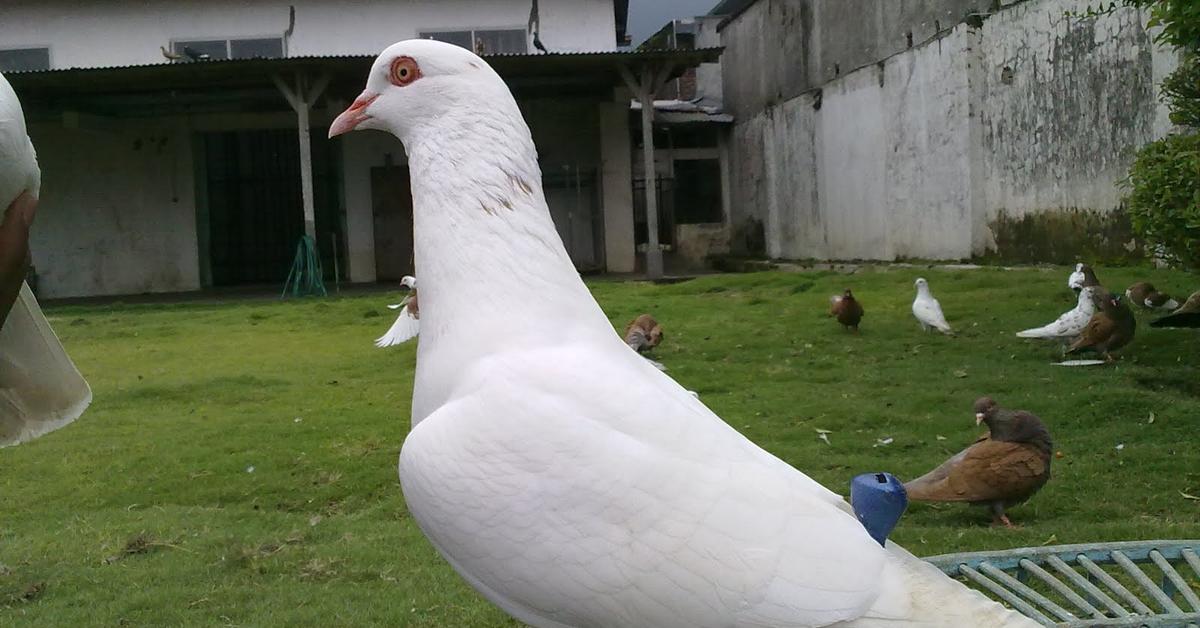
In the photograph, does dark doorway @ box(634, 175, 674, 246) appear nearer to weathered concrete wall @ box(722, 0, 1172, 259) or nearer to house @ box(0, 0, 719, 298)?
weathered concrete wall @ box(722, 0, 1172, 259)

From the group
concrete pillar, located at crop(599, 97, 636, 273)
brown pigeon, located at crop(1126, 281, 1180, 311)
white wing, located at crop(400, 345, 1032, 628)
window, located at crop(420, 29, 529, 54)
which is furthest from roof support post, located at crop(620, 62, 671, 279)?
white wing, located at crop(400, 345, 1032, 628)

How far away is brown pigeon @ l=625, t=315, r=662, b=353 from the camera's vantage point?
288 inches

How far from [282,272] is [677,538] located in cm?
1750

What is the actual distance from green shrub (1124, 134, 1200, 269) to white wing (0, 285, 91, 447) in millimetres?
5219

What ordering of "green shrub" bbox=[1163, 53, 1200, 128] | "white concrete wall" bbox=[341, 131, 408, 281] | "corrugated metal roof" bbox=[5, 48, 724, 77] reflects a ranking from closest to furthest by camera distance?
"green shrub" bbox=[1163, 53, 1200, 128] → "corrugated metal roof" bbox=[5, 48, 724, 77] → "white concrete wall" bbox=[341, 131, 408, 281]

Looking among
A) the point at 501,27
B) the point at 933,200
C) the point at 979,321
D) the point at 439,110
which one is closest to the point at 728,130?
the point at 501,27

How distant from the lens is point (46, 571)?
12.3 ft

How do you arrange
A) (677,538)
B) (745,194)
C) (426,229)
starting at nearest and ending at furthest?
(677,538), (426,229), (745,194)

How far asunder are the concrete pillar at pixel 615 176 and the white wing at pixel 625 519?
1590 cm

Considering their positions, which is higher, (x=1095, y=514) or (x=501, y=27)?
(x=501, y=27)

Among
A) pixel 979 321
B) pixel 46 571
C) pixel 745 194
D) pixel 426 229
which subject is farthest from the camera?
pixel 745 194

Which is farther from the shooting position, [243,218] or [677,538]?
[243,218]

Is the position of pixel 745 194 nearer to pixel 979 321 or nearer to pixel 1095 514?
pixel 979 321

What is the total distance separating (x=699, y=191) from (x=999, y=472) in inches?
705
